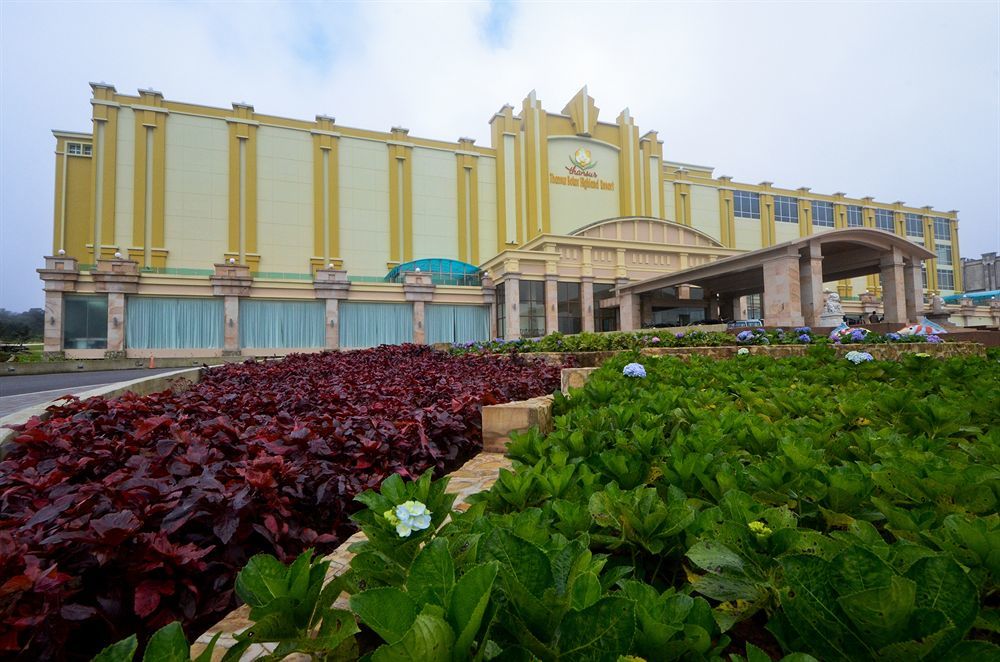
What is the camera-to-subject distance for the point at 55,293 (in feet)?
68.0

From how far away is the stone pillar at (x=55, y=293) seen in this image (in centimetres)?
2055

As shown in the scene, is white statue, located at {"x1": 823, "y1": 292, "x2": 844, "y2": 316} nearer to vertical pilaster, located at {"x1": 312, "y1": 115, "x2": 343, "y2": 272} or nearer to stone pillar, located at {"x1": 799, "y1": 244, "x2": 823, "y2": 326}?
stone pillar, located at {"x1": 799, "y1": 244, "x2": 823, "y2": 326}

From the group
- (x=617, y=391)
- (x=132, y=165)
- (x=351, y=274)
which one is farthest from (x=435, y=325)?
(x=617, y=391)

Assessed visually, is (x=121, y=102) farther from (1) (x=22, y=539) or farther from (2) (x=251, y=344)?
(1) (x=22, y=539)

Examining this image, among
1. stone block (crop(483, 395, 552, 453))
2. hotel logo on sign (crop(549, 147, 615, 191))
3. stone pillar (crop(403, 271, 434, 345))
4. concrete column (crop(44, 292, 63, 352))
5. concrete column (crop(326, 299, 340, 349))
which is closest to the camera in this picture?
stone block (crop(483, 395, 552, 453))

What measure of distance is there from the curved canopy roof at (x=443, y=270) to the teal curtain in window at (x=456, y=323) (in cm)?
195

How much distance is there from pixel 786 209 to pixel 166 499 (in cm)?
4881

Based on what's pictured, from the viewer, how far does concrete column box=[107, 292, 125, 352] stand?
69.6 ft

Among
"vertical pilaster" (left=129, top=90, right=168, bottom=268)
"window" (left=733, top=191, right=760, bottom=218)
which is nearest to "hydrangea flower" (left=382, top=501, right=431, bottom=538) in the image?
"vertical pilaster" (left=129, top=90, right=168, bottom=268)

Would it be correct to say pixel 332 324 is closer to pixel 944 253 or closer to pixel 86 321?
pixel 86 321

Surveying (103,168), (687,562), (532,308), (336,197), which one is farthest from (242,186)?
(687,562)

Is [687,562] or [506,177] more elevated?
[506,177]

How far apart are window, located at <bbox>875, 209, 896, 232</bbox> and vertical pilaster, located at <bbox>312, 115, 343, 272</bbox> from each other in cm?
4852

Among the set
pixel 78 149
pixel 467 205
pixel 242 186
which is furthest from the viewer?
pixel 467 205
